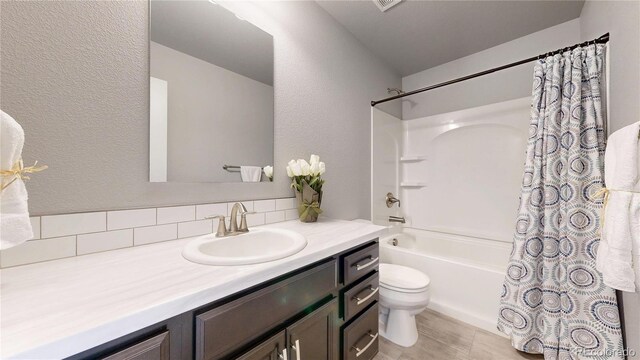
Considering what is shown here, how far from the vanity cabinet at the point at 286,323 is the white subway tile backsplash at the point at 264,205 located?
21.7 inches

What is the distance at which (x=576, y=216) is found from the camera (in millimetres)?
1254

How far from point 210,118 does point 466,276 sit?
2061 mm

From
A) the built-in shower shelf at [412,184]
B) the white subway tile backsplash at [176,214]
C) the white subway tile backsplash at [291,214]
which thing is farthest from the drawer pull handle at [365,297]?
the built-in shower shelf at [412,184]

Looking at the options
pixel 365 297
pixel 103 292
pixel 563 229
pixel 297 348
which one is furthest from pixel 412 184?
pixel 103 292

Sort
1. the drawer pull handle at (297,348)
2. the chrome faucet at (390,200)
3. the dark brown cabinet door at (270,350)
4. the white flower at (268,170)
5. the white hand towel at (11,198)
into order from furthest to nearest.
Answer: the chrome faucet at (390,200) → the white flower at (268,170) → the drawer pull handle at (297,348) → the dark brown cabinet door at (270,350) → the white hand towel at (11,198)

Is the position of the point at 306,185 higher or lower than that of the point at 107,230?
higher

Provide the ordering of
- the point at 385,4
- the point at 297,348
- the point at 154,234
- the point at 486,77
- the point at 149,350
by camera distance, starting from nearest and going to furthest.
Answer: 1. the point at 149,350
2. the point at 297,348
3. the point at 154,234
4. the point at 385,4
5. the point at 486,77

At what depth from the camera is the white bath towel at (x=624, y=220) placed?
0.74 m

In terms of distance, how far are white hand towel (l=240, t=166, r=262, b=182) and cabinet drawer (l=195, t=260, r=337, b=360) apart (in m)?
0.65

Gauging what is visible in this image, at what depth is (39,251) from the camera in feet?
2.31

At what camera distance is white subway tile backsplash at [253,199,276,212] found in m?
1.28

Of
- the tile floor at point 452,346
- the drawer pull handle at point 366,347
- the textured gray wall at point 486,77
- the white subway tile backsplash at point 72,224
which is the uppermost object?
the textured gray wall at point 486,77

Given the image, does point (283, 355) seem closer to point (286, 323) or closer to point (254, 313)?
point (286, 323)

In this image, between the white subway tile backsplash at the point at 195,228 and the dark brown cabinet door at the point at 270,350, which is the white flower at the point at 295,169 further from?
the dark brown cabinet door at the point at 270,350
